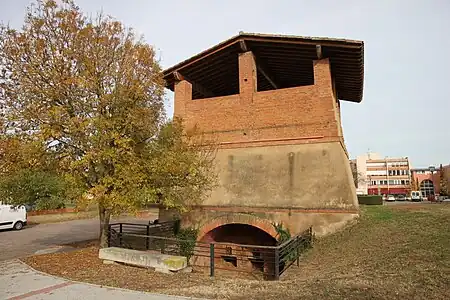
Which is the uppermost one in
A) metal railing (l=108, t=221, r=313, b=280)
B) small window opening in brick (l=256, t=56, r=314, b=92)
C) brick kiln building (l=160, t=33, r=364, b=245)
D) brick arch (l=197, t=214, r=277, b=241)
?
small window opening in brick (l=256, t=56, r=314, b=92)

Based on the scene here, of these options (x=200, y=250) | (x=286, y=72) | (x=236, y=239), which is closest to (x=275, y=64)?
(x=286, y=72)

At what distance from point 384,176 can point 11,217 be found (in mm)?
82359

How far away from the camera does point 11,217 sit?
22484 millimetres

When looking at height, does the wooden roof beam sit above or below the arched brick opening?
above

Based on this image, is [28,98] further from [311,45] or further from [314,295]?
[311,45]

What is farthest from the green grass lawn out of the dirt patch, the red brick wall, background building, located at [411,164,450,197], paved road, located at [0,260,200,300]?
background building, located at [411,164,450,197]

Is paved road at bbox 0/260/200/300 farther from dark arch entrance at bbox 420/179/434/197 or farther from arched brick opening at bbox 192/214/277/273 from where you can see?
dark arch entrance at bbox 420/179/434/197

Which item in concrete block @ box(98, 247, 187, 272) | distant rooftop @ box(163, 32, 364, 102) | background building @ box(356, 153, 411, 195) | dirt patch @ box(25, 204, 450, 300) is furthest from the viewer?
background building @ box(356, 153, 411, 195)

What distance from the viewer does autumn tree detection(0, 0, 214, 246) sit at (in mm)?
8984

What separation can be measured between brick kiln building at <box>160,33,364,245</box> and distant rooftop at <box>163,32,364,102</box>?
0.16 ft

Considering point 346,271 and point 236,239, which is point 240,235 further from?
point 346,271

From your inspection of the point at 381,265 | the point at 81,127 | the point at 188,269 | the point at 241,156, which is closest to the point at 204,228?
the point at 241,156

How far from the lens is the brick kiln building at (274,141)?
12047 millimetres

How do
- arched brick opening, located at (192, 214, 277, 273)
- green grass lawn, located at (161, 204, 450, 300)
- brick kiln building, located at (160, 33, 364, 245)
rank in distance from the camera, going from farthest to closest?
arched brick opening, located at (192, 214, 277, 273), brick kiln building, located at (160, 33, 364, 245), green grass lawn, located at (161, 204, 450, 300)
